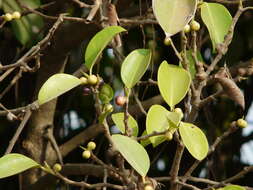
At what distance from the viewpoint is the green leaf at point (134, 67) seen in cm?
84

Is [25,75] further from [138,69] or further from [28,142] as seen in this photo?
[138,69]

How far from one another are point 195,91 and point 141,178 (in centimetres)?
14

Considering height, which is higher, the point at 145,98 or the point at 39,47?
the point at 39,47

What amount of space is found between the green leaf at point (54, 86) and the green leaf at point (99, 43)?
0.13ft

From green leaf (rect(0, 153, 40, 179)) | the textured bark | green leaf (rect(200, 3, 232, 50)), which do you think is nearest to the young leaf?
green leaf (rect(200, 3, 232, 50))

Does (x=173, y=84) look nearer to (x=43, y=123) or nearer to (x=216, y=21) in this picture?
(x=216, y=21)

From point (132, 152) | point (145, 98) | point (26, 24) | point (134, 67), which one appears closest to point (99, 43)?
point (134, 67)

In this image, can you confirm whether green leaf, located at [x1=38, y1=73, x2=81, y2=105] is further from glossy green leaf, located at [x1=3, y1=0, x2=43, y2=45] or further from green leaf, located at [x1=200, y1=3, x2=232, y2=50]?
glossy green leaf, located at [x1=3, y1=0, x2=43, y2=45]

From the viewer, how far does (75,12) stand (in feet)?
5.96

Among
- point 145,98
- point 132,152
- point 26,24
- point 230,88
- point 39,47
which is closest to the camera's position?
point 132,152

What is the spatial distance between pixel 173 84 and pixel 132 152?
0.36 ft

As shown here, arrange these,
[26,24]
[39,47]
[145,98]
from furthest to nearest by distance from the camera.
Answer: [145,98] < [26,24] < [39,47]

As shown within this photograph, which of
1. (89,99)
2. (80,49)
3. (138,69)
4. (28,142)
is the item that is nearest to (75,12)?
(80,49)

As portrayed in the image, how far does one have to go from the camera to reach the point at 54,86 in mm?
809
